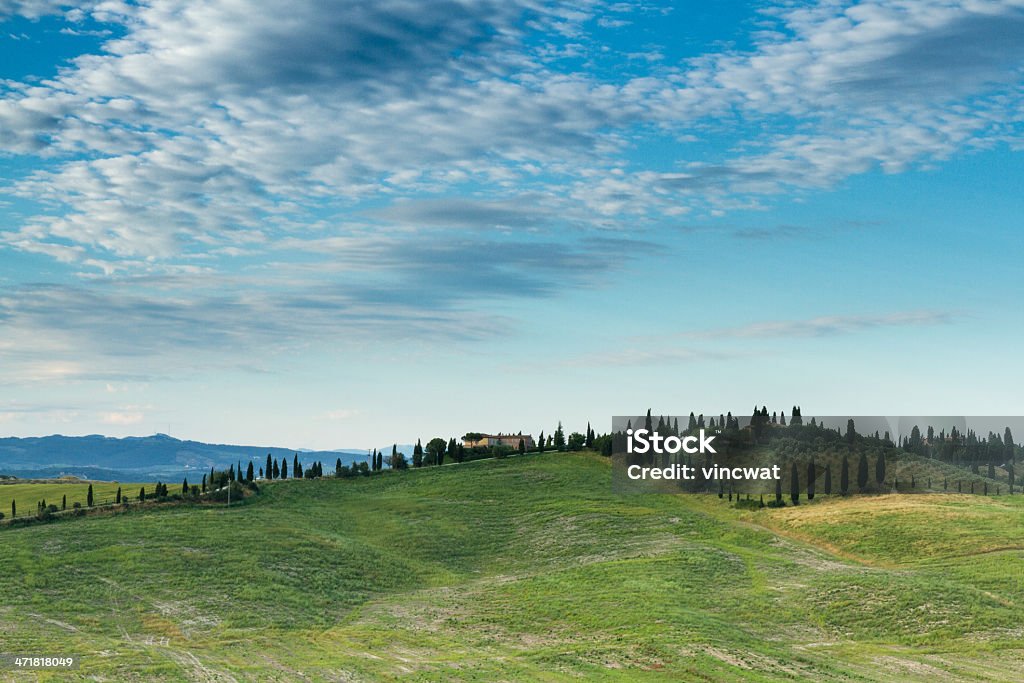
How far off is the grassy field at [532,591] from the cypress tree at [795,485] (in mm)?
3727

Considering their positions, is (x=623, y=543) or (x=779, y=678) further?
(x=623, y=543)

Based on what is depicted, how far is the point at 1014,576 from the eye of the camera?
77.9 meters

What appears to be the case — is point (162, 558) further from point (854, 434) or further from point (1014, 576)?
point (854, 434)

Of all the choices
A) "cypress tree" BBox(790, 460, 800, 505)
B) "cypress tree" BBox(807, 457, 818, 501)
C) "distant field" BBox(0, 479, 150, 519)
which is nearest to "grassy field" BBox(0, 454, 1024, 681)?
"cypress tree" BBox(807, 457, 818, 501)

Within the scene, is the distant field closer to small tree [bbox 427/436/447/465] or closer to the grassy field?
the grassy field

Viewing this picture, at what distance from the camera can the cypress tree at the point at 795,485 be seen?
12651 centimetres

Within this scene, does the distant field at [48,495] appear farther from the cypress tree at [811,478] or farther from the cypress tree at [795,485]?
the cypress tree at [811,478]

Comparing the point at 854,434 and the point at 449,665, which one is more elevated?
the point at 854,434

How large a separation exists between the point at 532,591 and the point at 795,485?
62.3 metres

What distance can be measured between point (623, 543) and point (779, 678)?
167 ft

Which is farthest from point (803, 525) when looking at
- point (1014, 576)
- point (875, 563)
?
point (1014, 576)

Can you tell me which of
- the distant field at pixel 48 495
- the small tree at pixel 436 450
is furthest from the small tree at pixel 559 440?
the distant field at pixel 48 495

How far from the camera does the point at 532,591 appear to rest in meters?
79.8

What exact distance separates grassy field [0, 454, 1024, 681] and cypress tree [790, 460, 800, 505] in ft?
12.2
